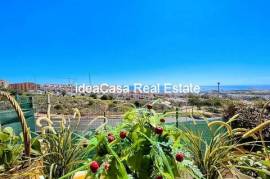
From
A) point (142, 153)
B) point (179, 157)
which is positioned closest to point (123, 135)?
point (142, 153)

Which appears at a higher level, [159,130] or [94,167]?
[159,130]

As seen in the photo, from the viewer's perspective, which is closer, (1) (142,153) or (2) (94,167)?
(2) (94,167)

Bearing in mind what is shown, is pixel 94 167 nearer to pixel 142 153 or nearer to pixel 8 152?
pixel 142 153

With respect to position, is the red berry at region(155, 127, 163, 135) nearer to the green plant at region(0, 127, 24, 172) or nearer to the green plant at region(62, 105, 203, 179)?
the green plant at region(62, 105, 203, 179)

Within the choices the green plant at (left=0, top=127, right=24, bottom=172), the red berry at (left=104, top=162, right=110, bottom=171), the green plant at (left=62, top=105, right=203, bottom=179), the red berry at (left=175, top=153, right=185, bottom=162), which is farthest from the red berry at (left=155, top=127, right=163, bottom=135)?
the green plant at (left=0, top=127, right=24, bottom=172)

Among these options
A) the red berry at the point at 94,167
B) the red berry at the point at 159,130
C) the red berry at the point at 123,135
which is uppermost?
the red berry at the point at 159,130

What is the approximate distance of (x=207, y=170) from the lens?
1.58 meters

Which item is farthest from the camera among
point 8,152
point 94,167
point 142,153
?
point 8,152

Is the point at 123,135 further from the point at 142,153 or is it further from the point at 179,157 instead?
the point at 179,157

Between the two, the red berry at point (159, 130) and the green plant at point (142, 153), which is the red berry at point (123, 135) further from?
the red berry at point (159, 130)

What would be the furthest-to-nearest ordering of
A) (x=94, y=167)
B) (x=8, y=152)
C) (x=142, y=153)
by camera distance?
(x=8, y=152) < (x=142, y=153) < (x=94, y=167)

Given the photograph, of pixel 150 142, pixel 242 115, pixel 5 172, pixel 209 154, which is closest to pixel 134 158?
pixel 150 142

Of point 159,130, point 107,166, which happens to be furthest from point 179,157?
point 107,166

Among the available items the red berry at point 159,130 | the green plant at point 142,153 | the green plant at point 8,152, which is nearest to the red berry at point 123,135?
the green plant at point 142,153
